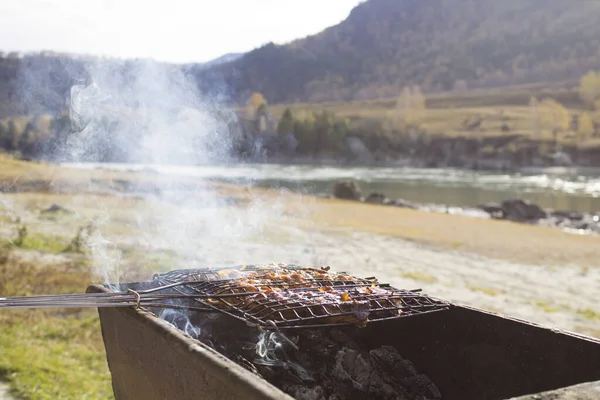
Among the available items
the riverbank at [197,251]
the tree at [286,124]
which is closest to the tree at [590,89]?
the tree at [286,124]

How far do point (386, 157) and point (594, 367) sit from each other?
77175mm

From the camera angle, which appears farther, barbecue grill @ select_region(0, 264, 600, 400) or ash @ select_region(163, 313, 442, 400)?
ash @ select_region(163, 313, 442, 400)

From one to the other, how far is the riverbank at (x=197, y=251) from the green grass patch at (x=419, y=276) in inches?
3.2

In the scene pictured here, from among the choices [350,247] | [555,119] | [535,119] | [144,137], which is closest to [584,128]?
[555,119]

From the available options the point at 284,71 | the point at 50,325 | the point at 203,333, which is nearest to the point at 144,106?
the point at 50,325

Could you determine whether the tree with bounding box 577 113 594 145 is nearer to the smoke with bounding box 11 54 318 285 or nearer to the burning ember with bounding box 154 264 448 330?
the smoke with bounding box 11 54 318 285

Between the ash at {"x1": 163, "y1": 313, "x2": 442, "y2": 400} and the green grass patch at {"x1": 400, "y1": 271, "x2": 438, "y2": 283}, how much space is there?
709cm

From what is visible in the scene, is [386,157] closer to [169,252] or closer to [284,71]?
[169,252]

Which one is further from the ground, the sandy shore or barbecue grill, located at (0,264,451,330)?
barbecue grill, located at (0,264,451,330)

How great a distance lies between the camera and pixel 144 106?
31.6ft

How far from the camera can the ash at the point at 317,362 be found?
3381 mm

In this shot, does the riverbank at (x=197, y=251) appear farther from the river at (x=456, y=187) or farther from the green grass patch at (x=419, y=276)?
the river at (x=456, y=187)

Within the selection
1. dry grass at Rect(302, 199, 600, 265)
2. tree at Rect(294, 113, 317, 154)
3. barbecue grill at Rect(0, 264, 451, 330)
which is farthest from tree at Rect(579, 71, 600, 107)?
barbecue grill at Rect(0, 264, 451, 330)

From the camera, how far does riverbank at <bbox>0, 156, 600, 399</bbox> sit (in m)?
6.27
